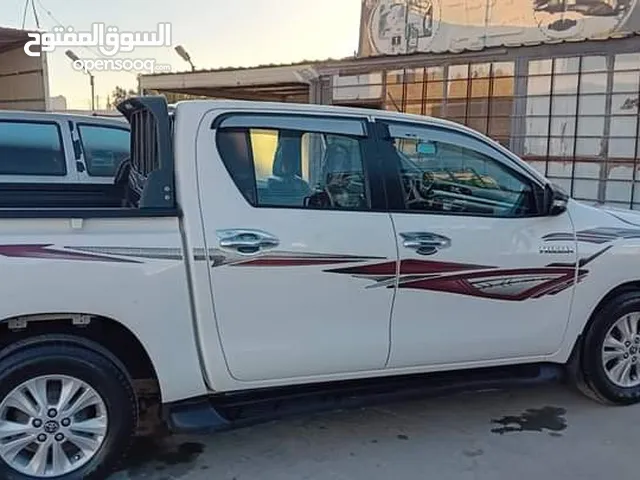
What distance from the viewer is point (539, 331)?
3840mm

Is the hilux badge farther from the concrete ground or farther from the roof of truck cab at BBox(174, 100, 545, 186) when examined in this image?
the concrete ground

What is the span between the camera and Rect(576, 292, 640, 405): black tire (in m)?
4.01

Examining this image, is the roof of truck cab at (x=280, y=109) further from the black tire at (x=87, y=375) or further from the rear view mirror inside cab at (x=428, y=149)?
the black tire at (x=87, y=375)

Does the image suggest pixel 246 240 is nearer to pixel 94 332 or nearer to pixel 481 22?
pixel 94 332

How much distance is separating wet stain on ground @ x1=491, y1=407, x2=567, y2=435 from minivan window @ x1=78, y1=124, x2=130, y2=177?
428 cm

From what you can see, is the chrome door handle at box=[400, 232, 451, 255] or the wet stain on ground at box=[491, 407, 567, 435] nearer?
the chrome door handle at box=[400, 232, 451, 255]

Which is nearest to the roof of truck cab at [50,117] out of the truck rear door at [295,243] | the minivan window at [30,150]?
the minivan window at [30,150]

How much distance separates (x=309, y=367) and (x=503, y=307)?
1.18 meters

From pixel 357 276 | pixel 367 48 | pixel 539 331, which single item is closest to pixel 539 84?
pixel 539 331

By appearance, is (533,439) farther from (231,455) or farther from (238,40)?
(238,40)

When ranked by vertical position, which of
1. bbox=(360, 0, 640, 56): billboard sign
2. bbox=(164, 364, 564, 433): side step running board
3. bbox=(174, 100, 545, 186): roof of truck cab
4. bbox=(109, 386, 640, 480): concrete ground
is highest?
bbox=(360, 0, 640, 56): billboard sign

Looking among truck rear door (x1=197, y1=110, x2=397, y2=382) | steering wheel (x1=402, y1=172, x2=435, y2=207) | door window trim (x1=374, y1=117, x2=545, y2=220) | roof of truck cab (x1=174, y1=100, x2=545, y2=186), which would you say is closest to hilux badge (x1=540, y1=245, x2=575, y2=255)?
door window trim (x1=374, y1=117, x2=545, y2=220)

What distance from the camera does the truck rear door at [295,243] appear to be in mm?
3123

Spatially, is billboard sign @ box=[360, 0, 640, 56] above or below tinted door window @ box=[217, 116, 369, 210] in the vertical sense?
above
